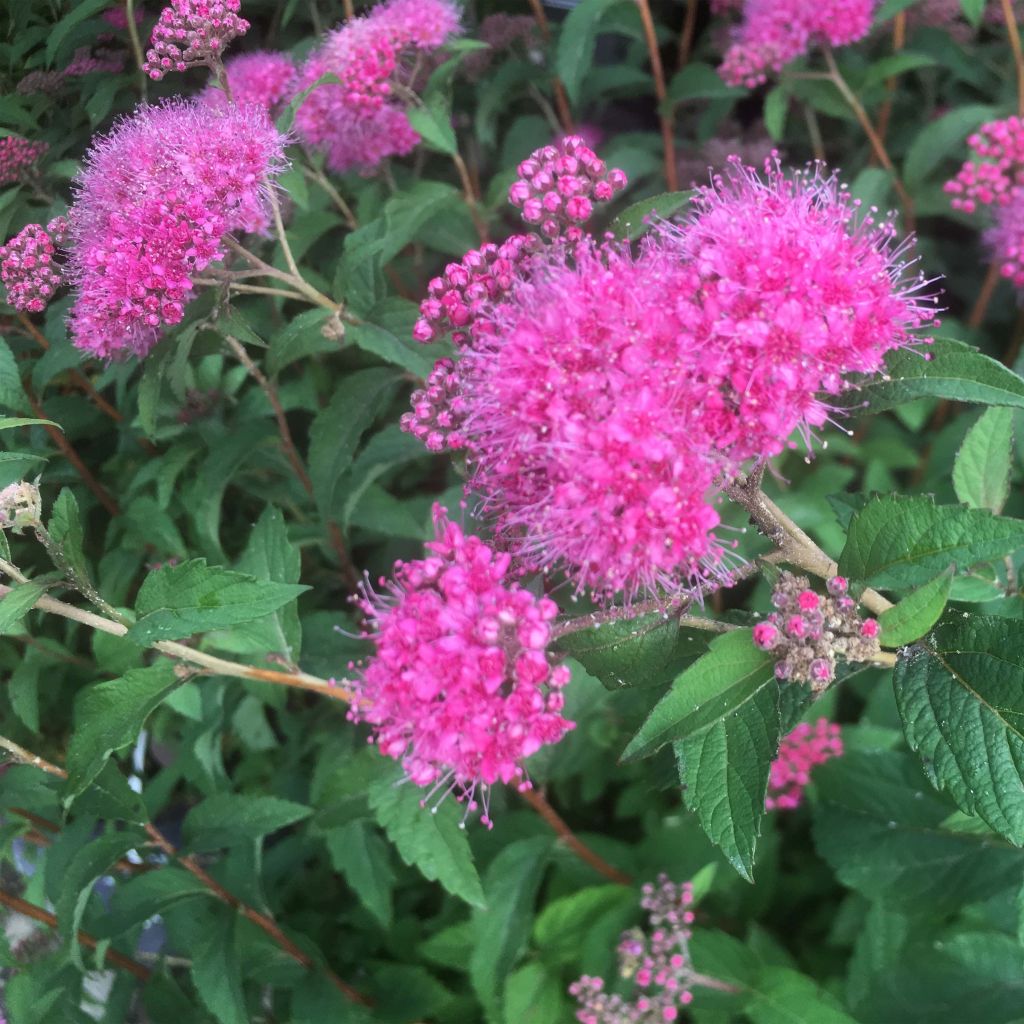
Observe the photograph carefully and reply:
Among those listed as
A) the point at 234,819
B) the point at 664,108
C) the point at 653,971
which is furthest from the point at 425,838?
the point at 664,108

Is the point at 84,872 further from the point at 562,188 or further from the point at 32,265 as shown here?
the point at 562,188

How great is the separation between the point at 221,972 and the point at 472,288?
3.15 feet

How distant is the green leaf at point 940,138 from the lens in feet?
5.85

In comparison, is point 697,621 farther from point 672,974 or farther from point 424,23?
point 424,23

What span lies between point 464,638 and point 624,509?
0.59 ft

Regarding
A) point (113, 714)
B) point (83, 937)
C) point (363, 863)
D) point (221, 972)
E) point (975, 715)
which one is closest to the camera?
point (975, 715)

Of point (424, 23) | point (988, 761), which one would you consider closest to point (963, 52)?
point (424, 23)

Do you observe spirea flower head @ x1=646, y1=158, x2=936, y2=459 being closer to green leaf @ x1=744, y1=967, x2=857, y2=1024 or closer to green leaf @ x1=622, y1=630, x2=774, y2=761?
green leaf @ x1=622, y1=630, x2=774, y2=761

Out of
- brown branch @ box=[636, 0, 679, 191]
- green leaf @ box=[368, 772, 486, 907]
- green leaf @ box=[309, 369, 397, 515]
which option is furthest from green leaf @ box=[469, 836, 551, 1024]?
brown branch @ box=[636, 0, 679, 191]

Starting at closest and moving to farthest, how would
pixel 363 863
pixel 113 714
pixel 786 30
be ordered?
1. pixel 113 714
2. pixel 363 863
3. pixel 786 30

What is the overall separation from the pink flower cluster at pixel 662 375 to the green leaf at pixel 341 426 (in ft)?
1.45

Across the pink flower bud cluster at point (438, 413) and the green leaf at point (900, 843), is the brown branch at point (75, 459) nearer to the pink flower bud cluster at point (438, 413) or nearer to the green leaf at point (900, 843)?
the pink flower bud cluster at point (438, 413)

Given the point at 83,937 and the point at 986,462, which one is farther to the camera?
the point at 83,937

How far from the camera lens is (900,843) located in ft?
4.91
